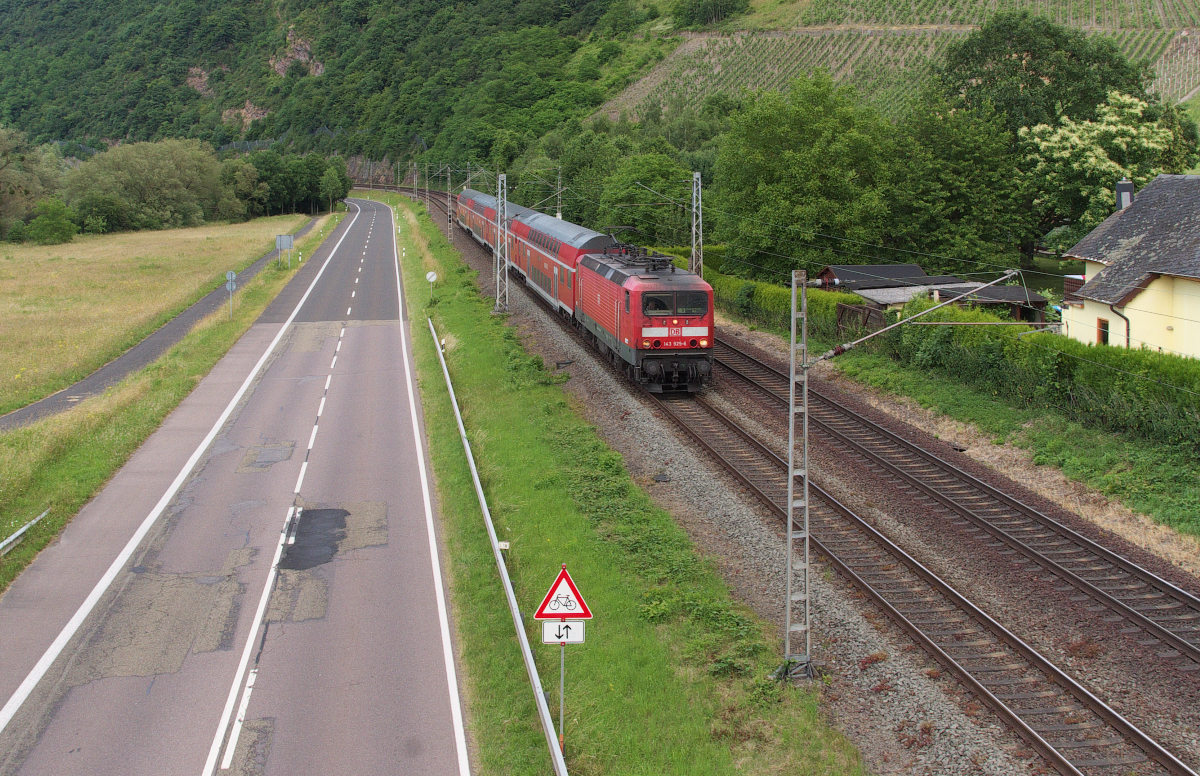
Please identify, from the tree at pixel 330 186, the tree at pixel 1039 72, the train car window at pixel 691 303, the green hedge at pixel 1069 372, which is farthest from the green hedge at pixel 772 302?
the tree at pixel 330 186

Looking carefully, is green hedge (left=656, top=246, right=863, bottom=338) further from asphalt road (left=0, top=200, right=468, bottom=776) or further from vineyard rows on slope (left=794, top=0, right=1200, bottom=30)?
vineyard rows on slope (left=794, top=0, right=1200, bottom=30)

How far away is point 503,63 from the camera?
149125 millimetres

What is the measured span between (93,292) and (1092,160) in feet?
182

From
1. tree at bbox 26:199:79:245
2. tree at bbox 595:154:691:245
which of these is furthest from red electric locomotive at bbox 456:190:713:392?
tree at bbox 26:199:79:245

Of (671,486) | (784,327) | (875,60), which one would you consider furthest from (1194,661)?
(875,60)

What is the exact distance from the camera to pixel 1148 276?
29.4m

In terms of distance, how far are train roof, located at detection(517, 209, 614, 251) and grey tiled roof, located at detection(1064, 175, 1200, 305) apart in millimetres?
17664

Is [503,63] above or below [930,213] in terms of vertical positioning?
above

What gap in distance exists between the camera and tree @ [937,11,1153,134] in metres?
52.8

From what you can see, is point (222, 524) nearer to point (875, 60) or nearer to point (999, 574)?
point (999, 574)

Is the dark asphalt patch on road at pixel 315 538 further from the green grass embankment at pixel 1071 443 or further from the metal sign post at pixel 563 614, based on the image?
the green grass embankment at pixel 1071 443

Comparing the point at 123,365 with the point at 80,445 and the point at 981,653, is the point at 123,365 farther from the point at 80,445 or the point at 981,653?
the point at 981,653

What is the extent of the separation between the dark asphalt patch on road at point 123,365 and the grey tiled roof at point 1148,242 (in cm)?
3471

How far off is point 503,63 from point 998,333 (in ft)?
441
